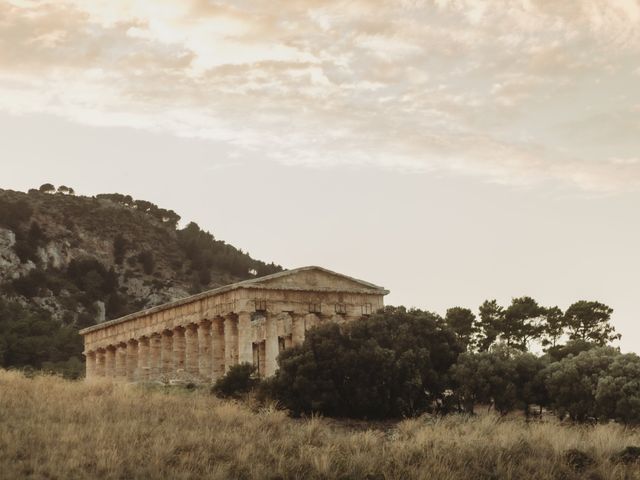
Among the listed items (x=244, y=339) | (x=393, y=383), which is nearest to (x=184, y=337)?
(x=244, y=339)

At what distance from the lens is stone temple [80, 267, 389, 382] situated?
4503 cm

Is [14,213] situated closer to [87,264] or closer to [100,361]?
[87,264]

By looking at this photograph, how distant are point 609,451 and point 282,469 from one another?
7.75m

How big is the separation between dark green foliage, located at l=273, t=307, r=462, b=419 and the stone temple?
23.4 ft

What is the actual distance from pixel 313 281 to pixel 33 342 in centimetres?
3186

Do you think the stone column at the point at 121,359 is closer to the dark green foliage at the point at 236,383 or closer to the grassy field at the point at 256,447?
the dark green foliage at the point at 236,383

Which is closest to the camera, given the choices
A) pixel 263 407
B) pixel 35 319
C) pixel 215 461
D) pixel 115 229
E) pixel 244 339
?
pixel 215 461

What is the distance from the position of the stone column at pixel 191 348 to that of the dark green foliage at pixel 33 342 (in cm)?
1815

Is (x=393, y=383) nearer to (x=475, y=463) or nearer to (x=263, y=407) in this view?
(x=263, y=407)

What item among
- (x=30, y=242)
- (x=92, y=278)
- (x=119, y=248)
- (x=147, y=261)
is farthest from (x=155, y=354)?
(x=119, y=248)

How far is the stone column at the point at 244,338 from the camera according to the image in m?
44.2

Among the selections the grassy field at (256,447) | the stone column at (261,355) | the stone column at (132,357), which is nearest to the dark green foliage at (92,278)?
the stone column at (132,357)

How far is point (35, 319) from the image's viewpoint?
79938 mm

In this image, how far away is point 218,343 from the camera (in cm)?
4666
